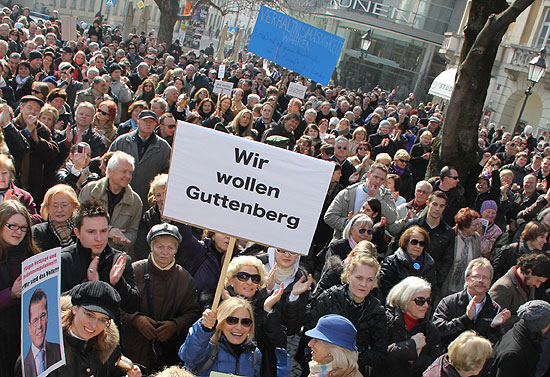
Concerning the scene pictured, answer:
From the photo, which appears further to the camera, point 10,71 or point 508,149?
point 508,149

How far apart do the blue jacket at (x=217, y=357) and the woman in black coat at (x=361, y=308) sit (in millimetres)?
893

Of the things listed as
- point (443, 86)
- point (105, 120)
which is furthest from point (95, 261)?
point (443, 86)

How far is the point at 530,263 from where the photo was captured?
214 inches

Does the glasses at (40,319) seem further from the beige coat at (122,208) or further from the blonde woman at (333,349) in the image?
the beige coat at (122,208)

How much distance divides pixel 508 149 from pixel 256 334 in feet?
32.1

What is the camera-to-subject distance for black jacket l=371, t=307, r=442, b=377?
423 centimetres

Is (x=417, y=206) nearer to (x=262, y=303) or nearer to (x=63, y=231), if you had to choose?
(x=262, y=303)

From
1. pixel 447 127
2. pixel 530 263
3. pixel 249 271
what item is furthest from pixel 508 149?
pixel 249 271

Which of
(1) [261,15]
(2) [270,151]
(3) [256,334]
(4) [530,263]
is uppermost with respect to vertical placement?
(1) [261,15]

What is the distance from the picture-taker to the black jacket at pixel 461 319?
4.87 meters

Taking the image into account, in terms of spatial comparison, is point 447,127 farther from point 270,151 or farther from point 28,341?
point 28,341

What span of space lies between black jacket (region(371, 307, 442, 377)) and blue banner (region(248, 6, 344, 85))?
7.45m

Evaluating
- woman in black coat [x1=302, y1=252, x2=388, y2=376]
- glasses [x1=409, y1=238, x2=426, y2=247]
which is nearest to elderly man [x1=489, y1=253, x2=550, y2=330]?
glasses [x1=409, y1=238, x2=426, y2=247]

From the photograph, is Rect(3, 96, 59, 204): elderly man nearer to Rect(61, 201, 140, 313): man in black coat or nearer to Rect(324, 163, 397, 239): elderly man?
Rect(61, 201, 140, 313): man in black coat
